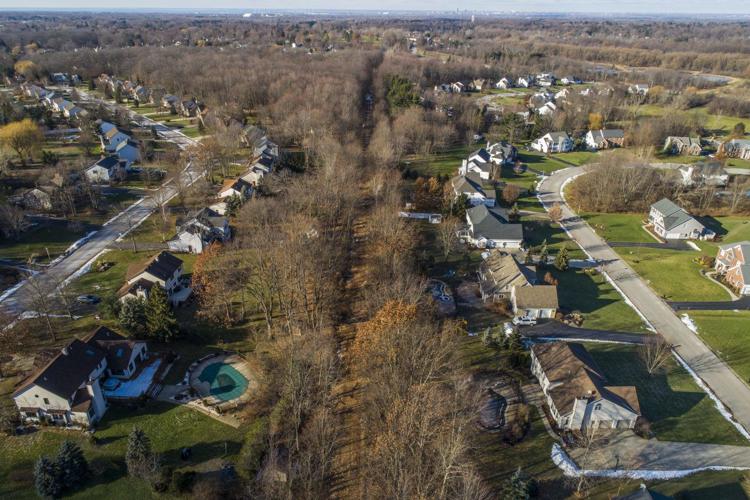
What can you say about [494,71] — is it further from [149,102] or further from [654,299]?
[654,299]

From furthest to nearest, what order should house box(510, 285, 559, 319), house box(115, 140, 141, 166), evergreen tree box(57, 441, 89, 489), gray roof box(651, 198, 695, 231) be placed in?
1. house box(115, 140, 141, 166)
2. gray roof box(651, 198, 695, 231)
3. house box(510, 285, 559, 319)
4. evergreen tree box(57, 441, 89, 489)

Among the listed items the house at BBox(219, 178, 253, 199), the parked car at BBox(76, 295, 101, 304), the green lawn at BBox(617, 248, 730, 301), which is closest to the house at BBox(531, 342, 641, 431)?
the green lawn at BBox(617, 248, 730, 301)

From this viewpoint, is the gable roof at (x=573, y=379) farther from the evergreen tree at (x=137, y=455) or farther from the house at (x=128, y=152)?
the house at (x=128, y=152)

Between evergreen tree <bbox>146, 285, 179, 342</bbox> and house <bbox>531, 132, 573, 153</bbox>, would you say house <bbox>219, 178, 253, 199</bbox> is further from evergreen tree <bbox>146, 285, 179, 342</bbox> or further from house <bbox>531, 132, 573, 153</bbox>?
house <bbox>531, 132, 573, 153</bbox>

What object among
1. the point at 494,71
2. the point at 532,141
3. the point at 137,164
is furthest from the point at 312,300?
the point at 494,71

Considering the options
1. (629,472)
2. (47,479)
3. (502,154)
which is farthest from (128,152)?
(629,472)
